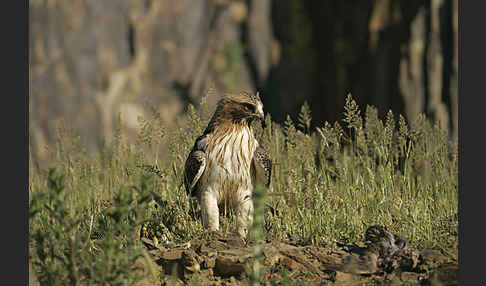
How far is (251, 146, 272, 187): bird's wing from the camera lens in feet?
17.3

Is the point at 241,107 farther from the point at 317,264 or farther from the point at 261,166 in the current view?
the point at 317,264

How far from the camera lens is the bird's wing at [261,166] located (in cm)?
529

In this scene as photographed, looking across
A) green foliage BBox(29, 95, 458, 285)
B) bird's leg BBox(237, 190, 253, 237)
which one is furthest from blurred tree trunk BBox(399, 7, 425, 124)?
bird's leg BBox(237, 190, 253, 237)

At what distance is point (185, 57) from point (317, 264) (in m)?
7.19

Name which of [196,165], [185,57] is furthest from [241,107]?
[185,57]

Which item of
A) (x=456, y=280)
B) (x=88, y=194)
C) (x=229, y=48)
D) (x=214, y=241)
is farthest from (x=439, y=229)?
(x=229, y=48)

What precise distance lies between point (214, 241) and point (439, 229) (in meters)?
1.69

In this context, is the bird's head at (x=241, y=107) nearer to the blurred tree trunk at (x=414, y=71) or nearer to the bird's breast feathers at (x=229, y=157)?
the bird's breast feathers at (x=229, y=157)

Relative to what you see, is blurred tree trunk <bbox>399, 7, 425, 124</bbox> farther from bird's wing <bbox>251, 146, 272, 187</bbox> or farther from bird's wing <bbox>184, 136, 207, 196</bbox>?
bird's wing <bbox>184, 136, 207, 196</bbox>

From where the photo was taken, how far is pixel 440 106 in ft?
28.1

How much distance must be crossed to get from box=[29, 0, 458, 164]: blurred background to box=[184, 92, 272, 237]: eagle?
460cm

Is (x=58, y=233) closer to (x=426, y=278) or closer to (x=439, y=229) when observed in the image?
(x=426, y=278)

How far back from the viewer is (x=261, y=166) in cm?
528

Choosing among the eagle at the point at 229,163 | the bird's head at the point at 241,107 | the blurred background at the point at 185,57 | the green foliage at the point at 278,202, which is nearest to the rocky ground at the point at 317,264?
the green foliage at the point at 278,202
